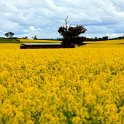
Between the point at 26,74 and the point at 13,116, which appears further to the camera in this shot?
the point at 26,74

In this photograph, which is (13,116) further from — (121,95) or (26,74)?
(26,74)

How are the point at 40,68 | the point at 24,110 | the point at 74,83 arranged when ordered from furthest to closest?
the point at 40,68 → the point at 74,83 → the point at 24,110

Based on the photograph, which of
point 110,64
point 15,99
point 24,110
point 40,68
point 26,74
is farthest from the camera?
point 110,64

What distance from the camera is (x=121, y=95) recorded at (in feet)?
28.2

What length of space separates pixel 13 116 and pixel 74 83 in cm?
368

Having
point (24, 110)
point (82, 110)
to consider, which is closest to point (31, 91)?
point (24, 110)

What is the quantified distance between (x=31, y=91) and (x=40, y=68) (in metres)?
6.87

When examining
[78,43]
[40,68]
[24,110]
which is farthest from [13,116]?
[78,43]

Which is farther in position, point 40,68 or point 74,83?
point 40,68

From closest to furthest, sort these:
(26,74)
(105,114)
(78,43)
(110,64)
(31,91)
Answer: (105,114) → (31,91) → (26,74) → (110,64) → (78,43)

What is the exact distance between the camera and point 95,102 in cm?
730

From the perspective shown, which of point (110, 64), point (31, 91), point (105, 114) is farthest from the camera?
point (110, 64)

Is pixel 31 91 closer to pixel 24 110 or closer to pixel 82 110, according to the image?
pixel 24 110

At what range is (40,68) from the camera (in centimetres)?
1518
